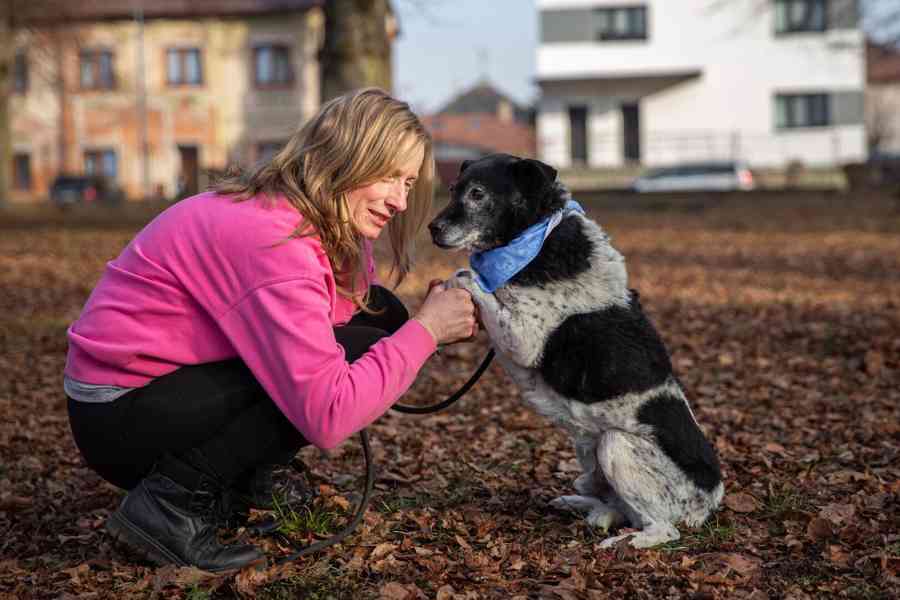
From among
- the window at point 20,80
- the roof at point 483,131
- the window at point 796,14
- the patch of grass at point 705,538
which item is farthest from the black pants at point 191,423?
the roof at point 483,131

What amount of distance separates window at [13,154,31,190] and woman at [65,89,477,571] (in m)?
37.5

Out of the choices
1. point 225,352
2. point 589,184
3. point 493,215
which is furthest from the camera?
point 589,184

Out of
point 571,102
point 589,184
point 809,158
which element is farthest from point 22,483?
point 809,158

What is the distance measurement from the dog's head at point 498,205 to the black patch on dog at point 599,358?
0.43 m

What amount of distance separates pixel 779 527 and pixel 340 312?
1.81 metres

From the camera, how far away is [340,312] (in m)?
3.52

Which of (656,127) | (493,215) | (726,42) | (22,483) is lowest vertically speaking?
(22,483)

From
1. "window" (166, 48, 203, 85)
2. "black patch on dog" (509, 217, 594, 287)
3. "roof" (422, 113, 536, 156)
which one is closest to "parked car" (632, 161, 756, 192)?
"window" (166, 48, 203, 85)

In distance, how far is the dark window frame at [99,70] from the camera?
35.5 m

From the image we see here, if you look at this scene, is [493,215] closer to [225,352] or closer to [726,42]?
[225,352]

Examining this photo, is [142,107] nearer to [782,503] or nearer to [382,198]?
[382,198]

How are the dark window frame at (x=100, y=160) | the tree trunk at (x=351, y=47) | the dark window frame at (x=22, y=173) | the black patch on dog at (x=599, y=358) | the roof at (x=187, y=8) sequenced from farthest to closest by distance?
the dark window frame at (x=22, y=173) < the dark window frame at (x=100, y=160) < the roof at (x=187, y=8) < the tree trunk at (x=351, y=47) < the black patch on dog at (x=599, y=358)

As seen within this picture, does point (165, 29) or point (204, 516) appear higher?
point (165, 29)

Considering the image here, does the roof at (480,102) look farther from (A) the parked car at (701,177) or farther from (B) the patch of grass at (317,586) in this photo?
(B) the patch of grass at (317,586)
